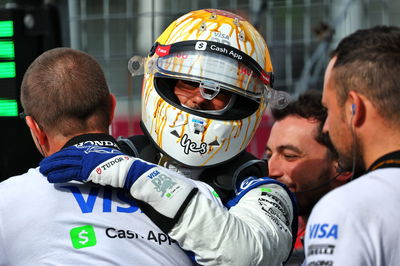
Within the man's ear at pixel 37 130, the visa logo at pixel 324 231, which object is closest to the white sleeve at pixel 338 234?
the visa logo at pixel 324 231

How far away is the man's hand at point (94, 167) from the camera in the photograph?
2.07m

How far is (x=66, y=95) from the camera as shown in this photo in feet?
7.32

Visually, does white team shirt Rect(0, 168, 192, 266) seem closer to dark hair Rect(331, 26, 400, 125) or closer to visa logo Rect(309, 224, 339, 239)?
visa logo Rect(309, 224, 339, 239)

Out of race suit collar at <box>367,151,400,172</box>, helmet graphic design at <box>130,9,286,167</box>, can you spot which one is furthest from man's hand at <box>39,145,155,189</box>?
race suit collar at <box>367,151,400,172</box>

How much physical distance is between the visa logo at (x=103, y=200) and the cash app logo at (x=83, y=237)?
54mm

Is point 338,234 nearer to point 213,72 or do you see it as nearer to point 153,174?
point 153,174

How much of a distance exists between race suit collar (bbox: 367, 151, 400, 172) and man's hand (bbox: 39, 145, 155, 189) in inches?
26.3

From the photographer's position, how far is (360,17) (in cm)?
641

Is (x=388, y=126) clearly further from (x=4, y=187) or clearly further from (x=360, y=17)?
(x=360, y=17)

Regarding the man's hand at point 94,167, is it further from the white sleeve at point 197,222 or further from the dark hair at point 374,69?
the dark hair at point 374,69

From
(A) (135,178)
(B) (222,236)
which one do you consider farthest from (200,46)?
(B) (222,236)

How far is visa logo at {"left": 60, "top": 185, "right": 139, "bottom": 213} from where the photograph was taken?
2.10 metres

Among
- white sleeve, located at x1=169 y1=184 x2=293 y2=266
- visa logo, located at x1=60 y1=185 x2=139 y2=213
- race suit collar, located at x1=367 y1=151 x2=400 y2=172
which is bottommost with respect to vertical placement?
white sleeve, located at x1=169 y1=184 x2=293 y2=266

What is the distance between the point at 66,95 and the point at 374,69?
94cm
